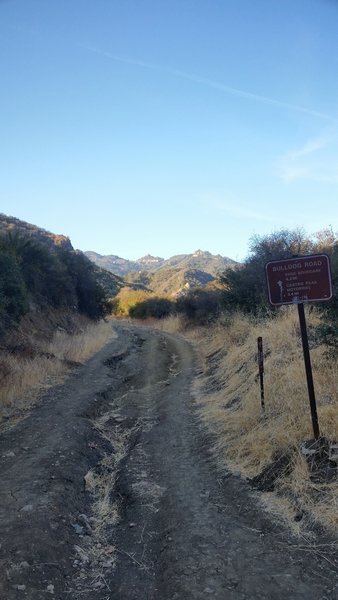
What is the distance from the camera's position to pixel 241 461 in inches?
271

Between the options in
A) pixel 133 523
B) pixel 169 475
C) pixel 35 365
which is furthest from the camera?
pixel 35 365

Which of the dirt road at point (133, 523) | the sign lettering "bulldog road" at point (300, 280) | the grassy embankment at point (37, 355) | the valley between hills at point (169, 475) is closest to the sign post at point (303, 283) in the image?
the sign lettering "bulldog road" at point (300, 280)

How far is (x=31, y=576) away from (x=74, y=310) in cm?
2252

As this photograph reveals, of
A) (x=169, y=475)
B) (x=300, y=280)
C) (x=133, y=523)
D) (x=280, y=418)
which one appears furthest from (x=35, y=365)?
(x=300, y=280)

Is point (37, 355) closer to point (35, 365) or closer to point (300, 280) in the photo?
point (35, 365)

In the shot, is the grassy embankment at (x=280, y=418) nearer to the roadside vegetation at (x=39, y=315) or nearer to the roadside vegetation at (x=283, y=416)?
the roadside vegetation at (x=283, y=416)

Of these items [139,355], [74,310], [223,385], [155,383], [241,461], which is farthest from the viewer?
[74,310]

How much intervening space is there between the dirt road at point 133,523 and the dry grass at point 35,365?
3.07 feet

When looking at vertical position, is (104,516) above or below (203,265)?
below

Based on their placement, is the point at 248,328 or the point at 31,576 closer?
the point at 31,576

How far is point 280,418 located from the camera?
735 centimetres

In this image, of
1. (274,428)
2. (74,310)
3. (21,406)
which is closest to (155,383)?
(21,406)

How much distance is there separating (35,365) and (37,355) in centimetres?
146

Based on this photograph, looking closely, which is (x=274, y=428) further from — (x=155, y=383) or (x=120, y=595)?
(x=155, y=383)
